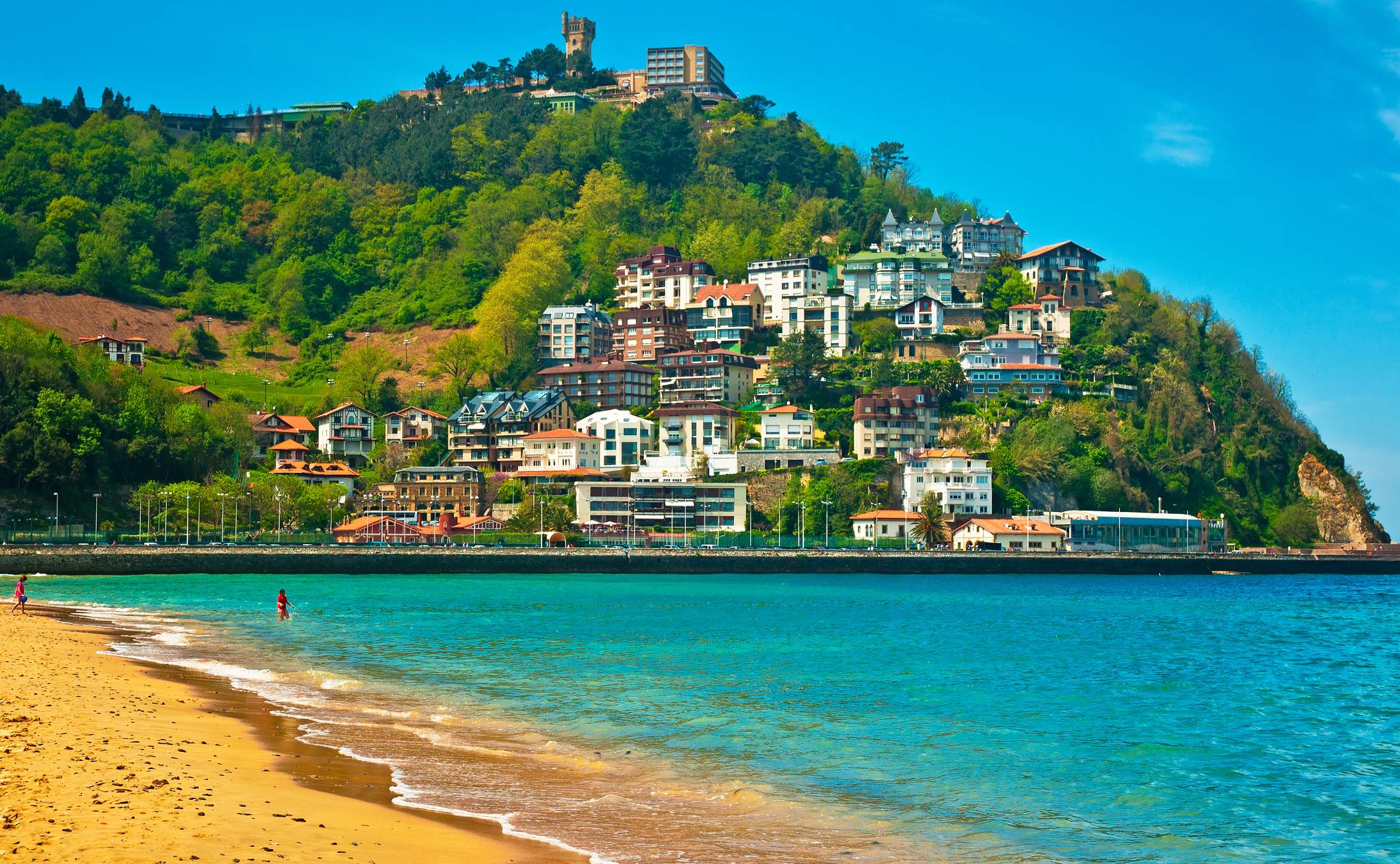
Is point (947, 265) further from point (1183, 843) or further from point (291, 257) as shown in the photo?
point (1183, 843)

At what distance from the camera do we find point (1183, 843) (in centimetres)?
1573

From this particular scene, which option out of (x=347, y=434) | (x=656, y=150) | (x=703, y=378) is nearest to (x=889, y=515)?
(x=703, y=378)

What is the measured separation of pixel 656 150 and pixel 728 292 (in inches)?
1436

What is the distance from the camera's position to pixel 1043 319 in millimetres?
115000

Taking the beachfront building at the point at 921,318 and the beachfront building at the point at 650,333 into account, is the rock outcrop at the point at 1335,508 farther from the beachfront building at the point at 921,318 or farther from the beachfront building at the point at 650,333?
the beachfront building at the point at 650,333

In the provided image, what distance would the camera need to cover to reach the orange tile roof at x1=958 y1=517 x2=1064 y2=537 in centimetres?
8775

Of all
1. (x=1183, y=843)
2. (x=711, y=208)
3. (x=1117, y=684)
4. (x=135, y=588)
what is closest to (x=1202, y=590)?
(x=1117, y=684)

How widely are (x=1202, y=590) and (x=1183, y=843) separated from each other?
60304 mm

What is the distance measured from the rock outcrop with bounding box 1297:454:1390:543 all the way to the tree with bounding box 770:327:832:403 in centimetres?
3929

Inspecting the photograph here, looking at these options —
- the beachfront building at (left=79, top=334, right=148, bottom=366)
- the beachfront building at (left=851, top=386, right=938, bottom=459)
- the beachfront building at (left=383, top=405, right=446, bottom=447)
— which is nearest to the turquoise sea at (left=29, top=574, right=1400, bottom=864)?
the beachfront building at (left=851, top=386, right=938, bottom=459)

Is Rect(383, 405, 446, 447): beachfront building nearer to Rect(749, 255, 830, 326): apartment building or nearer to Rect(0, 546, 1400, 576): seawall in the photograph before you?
Rect(0, 546, 1400, 576): seawall

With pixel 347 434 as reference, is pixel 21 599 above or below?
below

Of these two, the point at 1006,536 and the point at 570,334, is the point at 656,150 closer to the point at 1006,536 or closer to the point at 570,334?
the point at 570,334

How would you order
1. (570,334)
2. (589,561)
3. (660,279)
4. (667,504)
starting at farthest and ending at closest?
1. (660,279)
2. (570,334)
3. (667,504)
4. (589,561)
